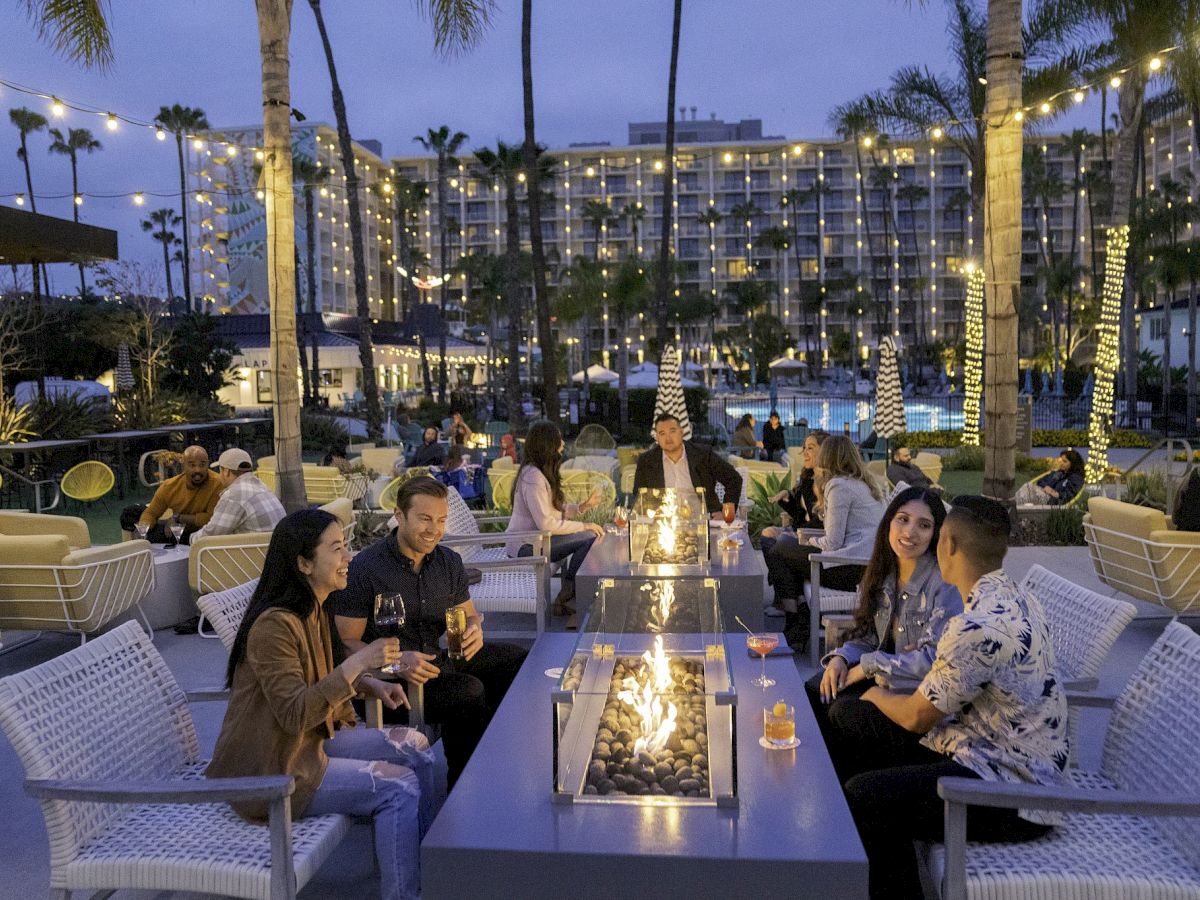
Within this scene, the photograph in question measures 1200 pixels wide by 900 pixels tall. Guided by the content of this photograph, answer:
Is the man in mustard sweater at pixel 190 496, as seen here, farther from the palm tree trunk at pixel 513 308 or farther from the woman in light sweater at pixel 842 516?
the palm tree trunk at pixel 513 308

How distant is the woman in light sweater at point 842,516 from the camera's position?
6000 mm

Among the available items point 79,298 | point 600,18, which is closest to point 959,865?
point 79,298

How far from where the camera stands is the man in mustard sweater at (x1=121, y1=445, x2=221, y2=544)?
25.6 feet

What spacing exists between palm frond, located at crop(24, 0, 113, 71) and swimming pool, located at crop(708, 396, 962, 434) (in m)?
20.3

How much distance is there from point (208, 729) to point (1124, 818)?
4090mm

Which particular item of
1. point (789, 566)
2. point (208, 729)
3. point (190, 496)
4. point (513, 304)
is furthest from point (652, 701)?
point (513, 304)

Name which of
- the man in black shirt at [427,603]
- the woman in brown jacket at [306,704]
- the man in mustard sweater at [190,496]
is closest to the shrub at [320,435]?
the man in mustard sweater at [190,496]

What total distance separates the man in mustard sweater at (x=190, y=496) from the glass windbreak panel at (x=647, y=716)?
5142 millimetres

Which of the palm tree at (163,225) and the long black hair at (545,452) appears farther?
Result: the palm tree at (163,225)

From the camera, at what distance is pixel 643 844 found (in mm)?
2355

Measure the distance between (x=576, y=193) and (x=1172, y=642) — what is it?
3398 inches

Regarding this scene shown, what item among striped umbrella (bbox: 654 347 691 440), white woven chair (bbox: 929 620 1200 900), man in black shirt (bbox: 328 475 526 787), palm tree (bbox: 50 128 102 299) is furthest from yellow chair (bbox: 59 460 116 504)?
palm tree (bbox: 50 128 102 299)

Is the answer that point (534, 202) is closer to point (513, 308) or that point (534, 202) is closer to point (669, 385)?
point (513, 308)

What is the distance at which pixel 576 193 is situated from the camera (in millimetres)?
86375
